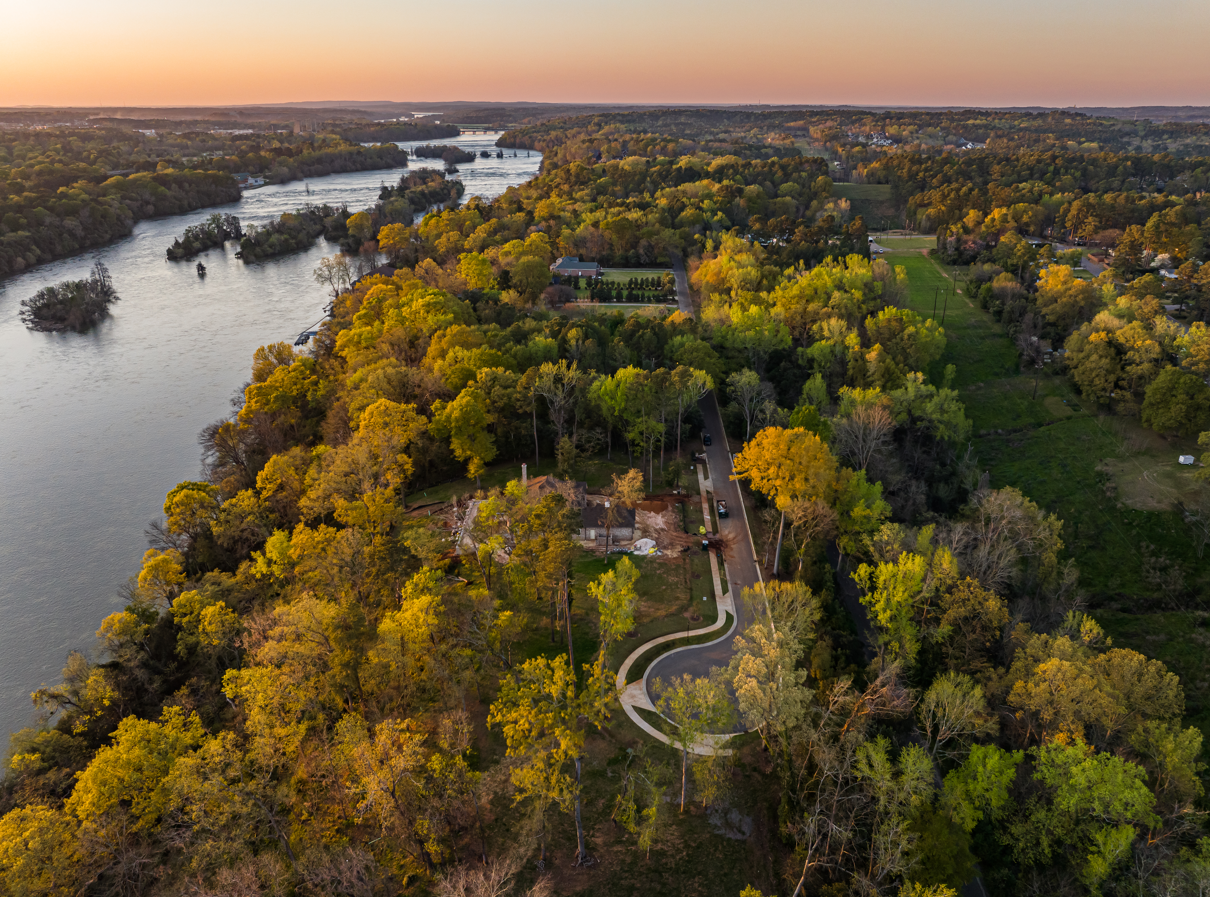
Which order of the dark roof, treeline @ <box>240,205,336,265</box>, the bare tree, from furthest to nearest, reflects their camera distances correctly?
treeline @ <box>240,205,336,265</box> < the bare tree < the dark roof

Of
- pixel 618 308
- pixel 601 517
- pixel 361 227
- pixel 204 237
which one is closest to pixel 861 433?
pixel 601 517

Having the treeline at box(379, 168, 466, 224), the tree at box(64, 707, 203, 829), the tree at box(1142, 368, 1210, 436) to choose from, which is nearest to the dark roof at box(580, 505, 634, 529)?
the tree at box(64, 707, 203, 829)

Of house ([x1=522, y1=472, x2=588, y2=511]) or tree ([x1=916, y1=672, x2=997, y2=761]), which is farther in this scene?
house ([x1=522, y1=472, x2=588, y2=511])

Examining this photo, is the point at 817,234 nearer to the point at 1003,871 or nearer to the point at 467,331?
the point at 467,331

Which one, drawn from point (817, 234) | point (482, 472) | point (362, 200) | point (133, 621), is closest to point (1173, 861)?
point (482, 472)

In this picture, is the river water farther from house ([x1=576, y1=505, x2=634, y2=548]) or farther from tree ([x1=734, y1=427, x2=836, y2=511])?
tree ([x1=734, y1=427, x2=836, y2=511])

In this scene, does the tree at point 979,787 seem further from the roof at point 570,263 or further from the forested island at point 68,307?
the forested island at point 68,307

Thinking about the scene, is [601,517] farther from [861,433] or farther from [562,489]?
[861,433]
